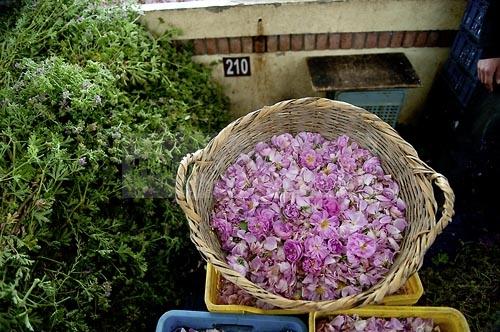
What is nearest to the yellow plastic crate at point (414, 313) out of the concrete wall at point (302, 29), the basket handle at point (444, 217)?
the basket handle at point (444, 217)

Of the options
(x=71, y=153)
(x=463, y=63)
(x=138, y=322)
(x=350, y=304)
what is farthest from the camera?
(x=463, y=63)

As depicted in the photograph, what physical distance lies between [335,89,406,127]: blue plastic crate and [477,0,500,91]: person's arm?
531mm

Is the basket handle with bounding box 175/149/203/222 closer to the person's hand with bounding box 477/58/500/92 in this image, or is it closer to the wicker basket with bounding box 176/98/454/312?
the wicker basket with bounding box 176/98/454/312

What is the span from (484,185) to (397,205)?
0.91 meters

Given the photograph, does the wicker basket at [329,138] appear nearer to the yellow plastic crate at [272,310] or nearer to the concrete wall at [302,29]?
the yellow plastic crate at [272,310]

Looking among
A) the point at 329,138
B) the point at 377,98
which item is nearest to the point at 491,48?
the point at 377,98

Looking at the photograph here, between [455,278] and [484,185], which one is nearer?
[455,278]

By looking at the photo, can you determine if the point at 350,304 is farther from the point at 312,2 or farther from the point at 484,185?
the point at 312,2

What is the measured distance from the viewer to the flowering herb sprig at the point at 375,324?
66.9 inches

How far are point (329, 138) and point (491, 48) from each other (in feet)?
2.71

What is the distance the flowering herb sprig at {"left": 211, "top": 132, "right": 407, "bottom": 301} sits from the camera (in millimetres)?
1712

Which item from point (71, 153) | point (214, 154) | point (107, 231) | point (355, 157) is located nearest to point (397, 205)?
point (355, 157)

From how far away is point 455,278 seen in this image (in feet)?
7.39

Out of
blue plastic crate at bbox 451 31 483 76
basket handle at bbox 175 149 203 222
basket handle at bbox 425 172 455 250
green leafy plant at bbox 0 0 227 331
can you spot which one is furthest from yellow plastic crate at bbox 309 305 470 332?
blue plastic crate at bbox 451 31 483 76
